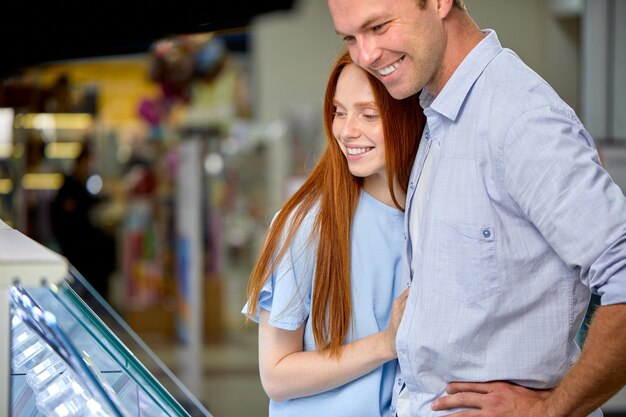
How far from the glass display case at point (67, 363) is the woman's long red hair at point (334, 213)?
1.40ft

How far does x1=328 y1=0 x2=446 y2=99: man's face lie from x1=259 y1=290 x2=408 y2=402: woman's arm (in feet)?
1.29

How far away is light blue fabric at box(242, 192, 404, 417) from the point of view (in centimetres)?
Answer: 183

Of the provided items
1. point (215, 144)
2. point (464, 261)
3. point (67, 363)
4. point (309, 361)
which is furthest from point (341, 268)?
point (215, 144)

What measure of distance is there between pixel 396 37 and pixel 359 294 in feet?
1.70

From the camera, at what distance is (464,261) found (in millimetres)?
1586

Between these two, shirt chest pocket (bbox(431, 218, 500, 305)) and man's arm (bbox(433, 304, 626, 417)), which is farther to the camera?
shirt chest pocket (bbox(431, 218, 500, 305))

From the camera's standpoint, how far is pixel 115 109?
977 centimetres

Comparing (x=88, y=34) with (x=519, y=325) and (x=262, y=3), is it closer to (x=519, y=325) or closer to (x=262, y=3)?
(x=262, y=3)

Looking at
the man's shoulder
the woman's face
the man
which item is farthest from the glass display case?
the man's shoulder

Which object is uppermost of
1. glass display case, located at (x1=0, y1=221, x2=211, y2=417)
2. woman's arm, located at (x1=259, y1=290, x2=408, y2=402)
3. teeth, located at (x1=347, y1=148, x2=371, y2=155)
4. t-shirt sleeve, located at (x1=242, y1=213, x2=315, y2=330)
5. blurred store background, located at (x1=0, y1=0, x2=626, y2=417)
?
teeth, located at (x1=347, y1=148, x2=371, y2=155)

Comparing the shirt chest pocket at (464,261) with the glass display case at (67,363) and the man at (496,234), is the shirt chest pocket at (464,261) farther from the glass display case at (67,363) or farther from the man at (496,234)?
the glass display case at (67,363)

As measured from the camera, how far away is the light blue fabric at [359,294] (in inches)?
72.2

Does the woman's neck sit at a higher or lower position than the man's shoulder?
lower

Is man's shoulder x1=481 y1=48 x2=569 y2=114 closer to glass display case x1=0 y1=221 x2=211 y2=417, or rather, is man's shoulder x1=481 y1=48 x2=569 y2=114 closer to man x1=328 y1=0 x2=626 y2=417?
man x1=328 y1=0 x2=626 y2=417
